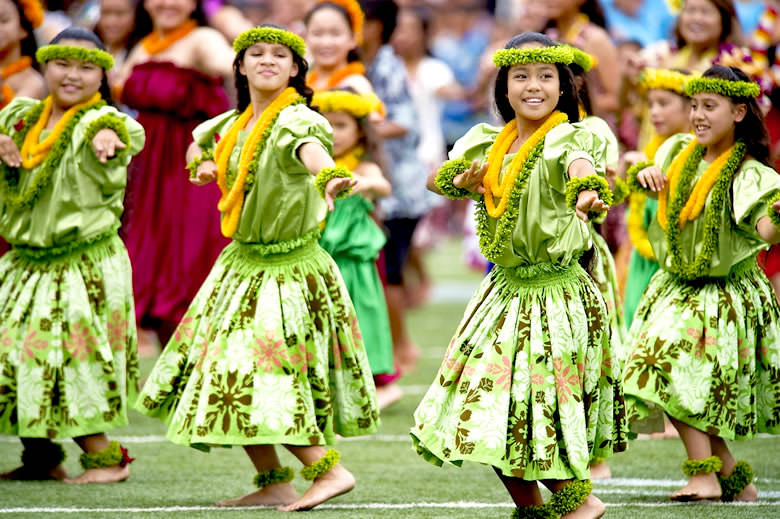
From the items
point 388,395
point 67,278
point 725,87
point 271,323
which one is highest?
point 725,87

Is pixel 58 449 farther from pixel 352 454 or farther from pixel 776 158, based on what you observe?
pixel 776 158

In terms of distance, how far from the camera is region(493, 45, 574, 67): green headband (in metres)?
4.90

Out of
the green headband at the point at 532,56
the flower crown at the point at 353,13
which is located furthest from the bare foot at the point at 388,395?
the green headband at the point at 532,56

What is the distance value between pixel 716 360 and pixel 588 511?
1065 millimetres

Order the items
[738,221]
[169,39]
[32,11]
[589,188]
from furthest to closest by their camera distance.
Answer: [169,39] < [32,11] < [738,221] < [589,188]

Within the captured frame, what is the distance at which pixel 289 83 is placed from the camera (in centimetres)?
577

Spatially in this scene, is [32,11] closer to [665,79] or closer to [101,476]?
[101,476]

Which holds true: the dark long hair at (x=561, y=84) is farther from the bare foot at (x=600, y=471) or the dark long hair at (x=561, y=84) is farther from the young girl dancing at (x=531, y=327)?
the bare foot at (x=600, y=471)

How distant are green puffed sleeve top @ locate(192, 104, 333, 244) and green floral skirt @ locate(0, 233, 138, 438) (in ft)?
2.43

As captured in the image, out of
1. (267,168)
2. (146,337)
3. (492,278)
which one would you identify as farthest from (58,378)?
(146,337)

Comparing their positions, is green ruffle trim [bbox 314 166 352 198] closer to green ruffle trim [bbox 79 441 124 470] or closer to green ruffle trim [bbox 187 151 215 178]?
green ruffle trim [bbox 187 151 215 178]

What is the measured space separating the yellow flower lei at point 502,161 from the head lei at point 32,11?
332 cm

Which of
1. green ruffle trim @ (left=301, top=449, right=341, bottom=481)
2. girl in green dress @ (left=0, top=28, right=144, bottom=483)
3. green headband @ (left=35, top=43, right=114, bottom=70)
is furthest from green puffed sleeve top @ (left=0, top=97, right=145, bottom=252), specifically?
green ruffle trim @ (left=301, top=449, right=341, bottom=481)

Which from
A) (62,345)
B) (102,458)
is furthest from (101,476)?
(62,345)
